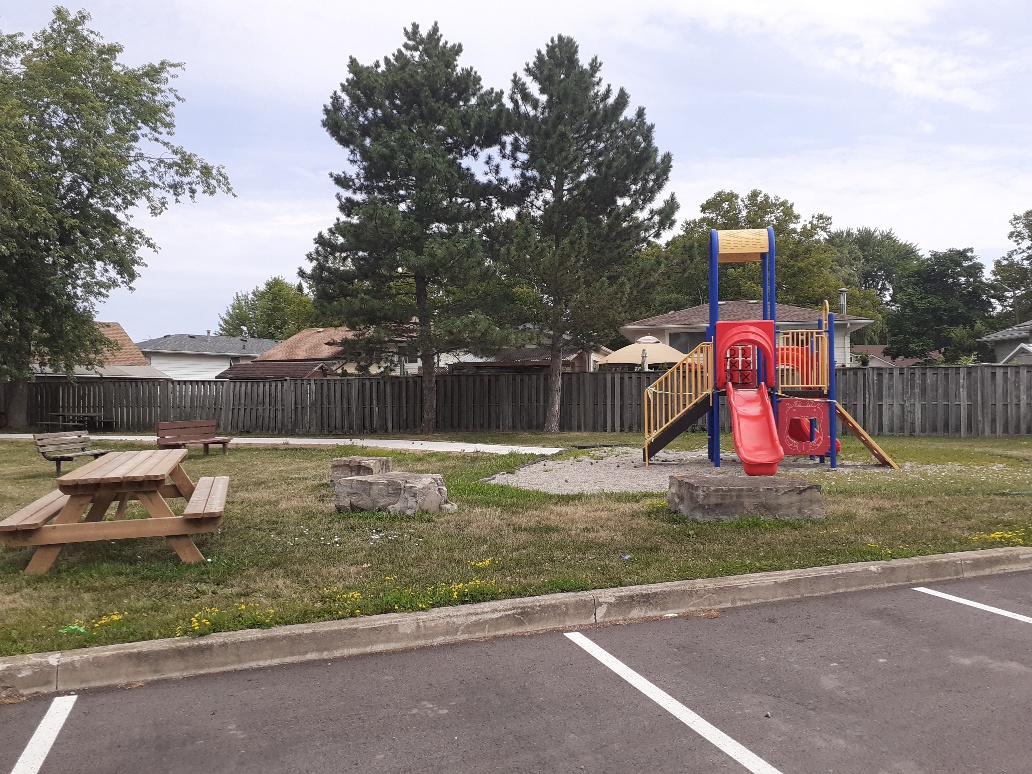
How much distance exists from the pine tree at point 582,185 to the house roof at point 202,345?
3251 centimetres

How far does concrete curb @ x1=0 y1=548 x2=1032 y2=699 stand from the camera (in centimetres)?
397

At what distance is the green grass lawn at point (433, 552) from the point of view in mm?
4727

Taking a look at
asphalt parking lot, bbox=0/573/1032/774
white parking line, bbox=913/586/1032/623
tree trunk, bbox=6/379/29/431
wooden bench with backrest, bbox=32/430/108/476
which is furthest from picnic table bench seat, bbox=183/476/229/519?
tree trunk, bbox=6/379/29/431

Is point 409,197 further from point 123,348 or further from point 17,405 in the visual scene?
point 123,348

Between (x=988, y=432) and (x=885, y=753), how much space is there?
806 inches

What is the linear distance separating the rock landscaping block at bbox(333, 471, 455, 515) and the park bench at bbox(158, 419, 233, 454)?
8979mm

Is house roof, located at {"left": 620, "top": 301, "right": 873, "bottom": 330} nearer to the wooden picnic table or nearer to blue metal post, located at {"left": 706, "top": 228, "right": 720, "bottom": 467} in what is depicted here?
blue metal post, located at {"left": 706, "top": 228, "right": 720, "bottom": 467}

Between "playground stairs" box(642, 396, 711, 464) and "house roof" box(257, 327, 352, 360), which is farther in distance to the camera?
"house roof" box(257, 327, 352, 360)

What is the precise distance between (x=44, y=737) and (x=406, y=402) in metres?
21.5

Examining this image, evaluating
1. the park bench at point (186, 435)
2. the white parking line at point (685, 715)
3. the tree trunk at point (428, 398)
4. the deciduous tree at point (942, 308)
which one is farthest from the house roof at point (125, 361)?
the deciduous tree at point (942, 308)

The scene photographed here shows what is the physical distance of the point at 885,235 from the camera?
80125 millimetres

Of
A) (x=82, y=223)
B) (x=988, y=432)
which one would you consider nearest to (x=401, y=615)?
(x=988, y=432)

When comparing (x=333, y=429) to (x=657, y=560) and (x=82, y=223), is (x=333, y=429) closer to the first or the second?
(x=82, y=223)

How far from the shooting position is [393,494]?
8055 millimetres
